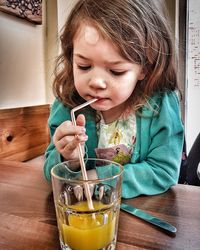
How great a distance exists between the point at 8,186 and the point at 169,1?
1332 mm

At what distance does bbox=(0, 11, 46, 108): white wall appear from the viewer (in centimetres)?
122

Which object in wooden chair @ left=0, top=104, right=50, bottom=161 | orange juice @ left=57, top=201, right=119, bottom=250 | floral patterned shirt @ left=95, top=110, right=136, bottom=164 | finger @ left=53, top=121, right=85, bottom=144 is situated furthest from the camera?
wooden chair @ left=0, top=104, right=50, bottom=161

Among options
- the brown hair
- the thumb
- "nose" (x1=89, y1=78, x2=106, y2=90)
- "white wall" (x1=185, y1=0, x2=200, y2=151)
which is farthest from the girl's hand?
"white wall" (x1=185, y1=0, x2=200, y2=151)

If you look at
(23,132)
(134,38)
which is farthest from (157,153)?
(23,132)

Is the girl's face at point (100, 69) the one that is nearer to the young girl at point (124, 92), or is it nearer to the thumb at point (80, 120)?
the young girl at point (124, 92)

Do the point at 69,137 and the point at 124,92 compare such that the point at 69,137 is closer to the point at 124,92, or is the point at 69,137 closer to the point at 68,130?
the point at 68,130

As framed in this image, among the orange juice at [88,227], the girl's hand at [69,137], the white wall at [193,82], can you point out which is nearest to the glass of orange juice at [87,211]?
the orange juice at [88,227]

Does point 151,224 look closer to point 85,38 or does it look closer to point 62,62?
point 85,38

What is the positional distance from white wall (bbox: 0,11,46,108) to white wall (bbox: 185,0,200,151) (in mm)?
832

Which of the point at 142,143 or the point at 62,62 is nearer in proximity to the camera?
the point at 142,143

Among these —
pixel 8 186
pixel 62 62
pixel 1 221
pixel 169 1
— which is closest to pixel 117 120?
pixel 62 62

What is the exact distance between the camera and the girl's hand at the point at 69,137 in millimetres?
552

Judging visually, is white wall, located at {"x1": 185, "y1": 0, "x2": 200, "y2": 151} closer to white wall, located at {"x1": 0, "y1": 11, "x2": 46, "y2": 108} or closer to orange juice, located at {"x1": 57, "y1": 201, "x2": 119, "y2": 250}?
white wall, located at {"x1": 0, "y1": 11, "x2": 46, "y2": 108}

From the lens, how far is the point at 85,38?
0.67m
